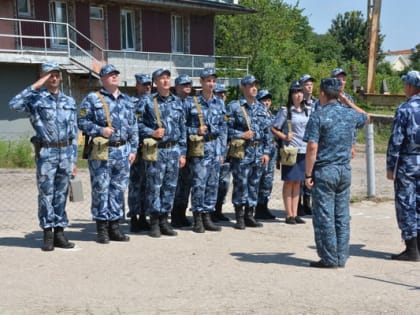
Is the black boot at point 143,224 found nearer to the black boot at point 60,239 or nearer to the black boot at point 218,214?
the black boot at point 218,214

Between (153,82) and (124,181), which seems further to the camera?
(153,82)

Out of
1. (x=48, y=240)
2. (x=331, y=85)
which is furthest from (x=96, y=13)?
(x=331, y=85)

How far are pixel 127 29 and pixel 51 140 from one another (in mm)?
21584

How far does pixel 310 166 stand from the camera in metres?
6.43

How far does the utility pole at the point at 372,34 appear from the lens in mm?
26948

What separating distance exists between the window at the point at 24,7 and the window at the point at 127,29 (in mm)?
4609

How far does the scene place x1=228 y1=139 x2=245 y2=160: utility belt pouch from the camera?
335 inches

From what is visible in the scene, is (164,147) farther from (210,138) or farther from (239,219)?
(239,219)

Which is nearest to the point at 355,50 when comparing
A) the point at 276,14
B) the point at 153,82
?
the point at 276,14

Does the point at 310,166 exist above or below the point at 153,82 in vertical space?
below

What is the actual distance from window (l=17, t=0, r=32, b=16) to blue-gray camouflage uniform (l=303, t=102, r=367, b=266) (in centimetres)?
1984

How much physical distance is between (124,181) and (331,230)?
2530 mm

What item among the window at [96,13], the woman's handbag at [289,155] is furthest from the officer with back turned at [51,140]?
the window at [96,13]

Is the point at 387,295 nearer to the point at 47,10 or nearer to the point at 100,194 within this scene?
the point at 100,194
